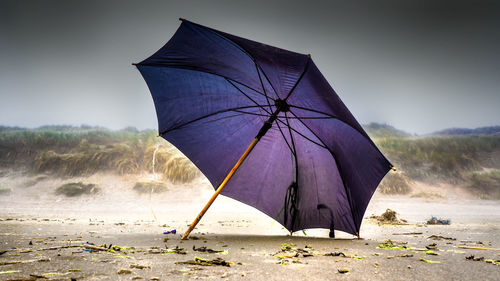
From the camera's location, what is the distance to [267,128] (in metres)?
4.13

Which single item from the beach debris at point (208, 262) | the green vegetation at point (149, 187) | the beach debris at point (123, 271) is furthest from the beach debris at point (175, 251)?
the green vegetation at point (149, 187)

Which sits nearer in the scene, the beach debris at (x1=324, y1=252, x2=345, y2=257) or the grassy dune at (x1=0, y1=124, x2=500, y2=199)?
the beach debris at (x1=324, y1=252, x2=345, y2=257)

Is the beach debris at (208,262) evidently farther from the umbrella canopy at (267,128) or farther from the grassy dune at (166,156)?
the grassy dune at (166,156)

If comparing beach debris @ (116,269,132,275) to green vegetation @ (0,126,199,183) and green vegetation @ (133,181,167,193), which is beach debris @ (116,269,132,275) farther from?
green vegetation @ (0,126,199,183)

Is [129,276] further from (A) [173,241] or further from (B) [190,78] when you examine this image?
(B) [190,78]

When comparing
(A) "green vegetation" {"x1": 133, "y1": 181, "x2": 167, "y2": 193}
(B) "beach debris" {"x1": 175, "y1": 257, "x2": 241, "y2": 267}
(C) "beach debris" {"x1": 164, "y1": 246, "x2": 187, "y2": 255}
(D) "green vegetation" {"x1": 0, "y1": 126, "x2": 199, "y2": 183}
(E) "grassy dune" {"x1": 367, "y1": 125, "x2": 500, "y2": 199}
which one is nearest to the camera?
(B) "beach debris" {"x1": 175, "y1": 257, "x2": 241, "y2": 267}

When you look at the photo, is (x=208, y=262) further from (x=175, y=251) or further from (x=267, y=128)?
(x=267, y=128)

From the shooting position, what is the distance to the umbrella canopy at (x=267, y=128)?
3.70 metres

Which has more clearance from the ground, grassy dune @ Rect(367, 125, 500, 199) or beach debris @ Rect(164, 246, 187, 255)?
grassy dune @ Rect(367, 125, 500, 199)

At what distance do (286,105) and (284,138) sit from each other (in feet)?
2.21

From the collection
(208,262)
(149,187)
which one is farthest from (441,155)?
(208,262)

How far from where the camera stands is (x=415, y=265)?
9.24 feet

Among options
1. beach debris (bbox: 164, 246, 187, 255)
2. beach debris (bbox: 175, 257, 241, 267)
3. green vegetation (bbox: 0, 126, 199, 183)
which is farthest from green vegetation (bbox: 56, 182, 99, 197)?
beach debris (bbox: 175, 257, 241, 267)

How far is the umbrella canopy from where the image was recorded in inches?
145
